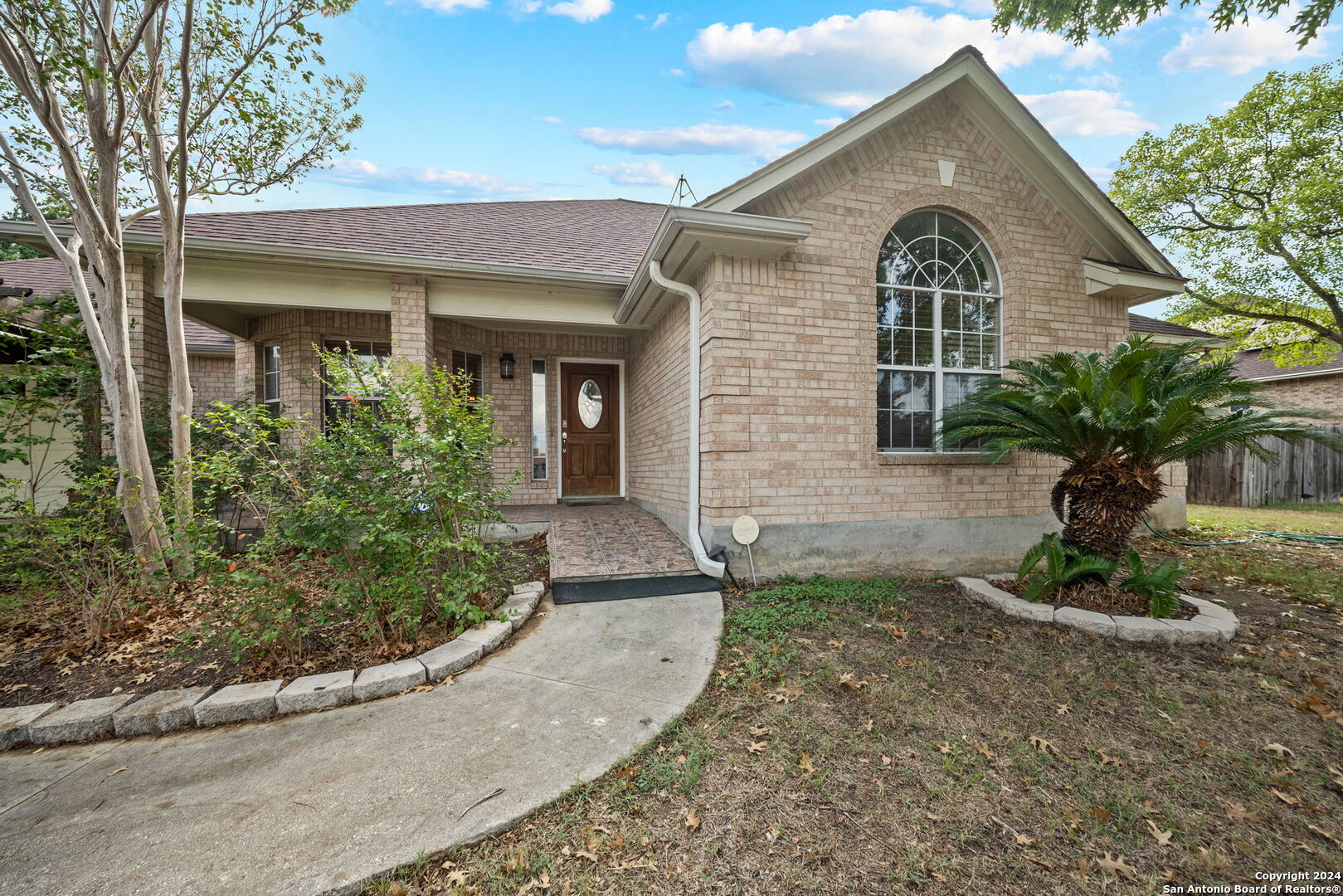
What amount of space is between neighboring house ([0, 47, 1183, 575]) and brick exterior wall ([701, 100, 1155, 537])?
20 mm

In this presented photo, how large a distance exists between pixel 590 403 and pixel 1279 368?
21362 mm

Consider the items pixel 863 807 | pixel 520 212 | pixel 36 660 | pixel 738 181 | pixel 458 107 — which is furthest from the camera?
pixel 520 212

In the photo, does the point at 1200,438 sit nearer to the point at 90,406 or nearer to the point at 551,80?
the point at 551,80

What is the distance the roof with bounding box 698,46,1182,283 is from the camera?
15.7 feet

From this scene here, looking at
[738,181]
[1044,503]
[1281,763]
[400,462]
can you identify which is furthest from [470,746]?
[1044,503]

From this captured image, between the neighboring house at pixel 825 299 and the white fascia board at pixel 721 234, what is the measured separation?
2 cm

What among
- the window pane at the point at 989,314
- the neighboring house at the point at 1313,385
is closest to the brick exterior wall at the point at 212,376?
the window pane at the point at 989,314

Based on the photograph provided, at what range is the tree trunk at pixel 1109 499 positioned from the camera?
163 inches

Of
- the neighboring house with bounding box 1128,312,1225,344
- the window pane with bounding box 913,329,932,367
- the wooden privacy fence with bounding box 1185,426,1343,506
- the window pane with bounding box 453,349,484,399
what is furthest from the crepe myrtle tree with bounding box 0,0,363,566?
the wooden privacy fence with bounding box 1185,426,1343,506

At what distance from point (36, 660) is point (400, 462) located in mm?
2617

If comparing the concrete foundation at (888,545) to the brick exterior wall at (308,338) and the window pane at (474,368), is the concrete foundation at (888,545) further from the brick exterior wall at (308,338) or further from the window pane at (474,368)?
the brick exterior wall at (308,338)

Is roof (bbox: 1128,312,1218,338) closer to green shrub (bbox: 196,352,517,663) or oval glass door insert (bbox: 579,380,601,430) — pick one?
oval glass door insert (bbox: 579,380,601,430)

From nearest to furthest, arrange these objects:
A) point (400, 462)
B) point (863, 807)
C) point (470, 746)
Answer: point (863, 807) < point (470, 746) < point (400, 462)

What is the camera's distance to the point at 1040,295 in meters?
5.66
